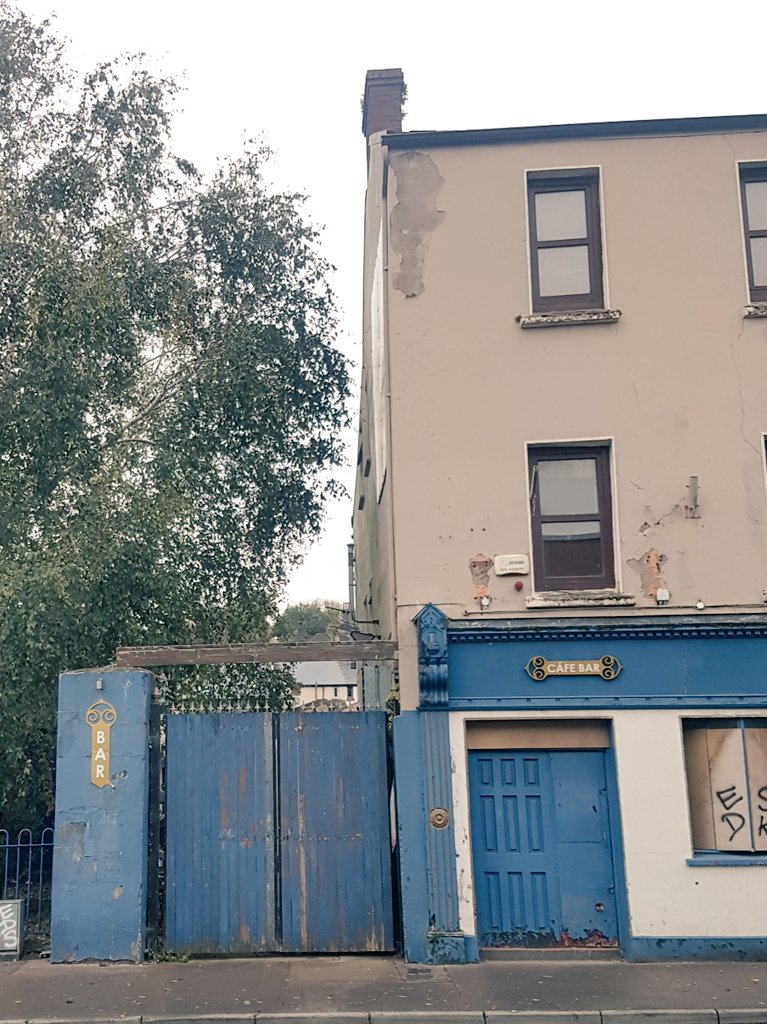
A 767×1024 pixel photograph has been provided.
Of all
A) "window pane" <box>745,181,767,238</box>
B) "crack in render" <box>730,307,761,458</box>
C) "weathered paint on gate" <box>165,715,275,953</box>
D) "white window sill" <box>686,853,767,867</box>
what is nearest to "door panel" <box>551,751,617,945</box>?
"white window sill" <box>686,853,767,867</box>

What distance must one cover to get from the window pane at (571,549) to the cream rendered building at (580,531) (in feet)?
0.10

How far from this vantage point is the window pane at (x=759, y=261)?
1066 centimetres

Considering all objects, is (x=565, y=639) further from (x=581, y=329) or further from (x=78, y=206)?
(x=78, y=206)

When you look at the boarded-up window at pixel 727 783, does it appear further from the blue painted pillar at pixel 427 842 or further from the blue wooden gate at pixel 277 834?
the blue wooden gate at pixel 277 834

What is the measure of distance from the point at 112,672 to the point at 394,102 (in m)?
9.78

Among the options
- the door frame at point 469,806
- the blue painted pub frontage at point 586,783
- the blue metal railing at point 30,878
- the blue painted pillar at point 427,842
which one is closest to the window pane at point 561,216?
the blue painted pub frontage at point 586,783

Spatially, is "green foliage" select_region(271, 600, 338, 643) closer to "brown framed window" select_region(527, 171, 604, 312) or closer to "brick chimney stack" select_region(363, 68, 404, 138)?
"brick chimney stack" select_region(363, 68, 404, 138)

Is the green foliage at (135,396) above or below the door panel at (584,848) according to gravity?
above

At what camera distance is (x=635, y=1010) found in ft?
25.7

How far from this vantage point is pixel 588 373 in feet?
34.0

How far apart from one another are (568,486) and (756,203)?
13.2ft

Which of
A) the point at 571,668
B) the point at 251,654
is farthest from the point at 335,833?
Answer: the point at 571,668

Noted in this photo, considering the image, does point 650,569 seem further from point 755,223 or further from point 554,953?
point 755,223

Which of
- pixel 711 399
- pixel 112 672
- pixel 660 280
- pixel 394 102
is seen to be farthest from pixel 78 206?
pixel 711 399
